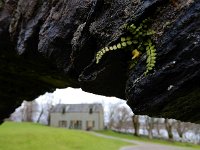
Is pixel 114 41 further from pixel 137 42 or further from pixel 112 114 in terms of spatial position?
pixel 112 114

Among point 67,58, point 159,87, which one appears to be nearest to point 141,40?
point 159,87

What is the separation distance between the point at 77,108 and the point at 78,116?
102 inches

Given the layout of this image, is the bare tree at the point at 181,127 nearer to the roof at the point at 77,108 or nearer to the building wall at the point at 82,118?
the building wall at the point at 82,118

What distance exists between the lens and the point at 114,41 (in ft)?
11.0

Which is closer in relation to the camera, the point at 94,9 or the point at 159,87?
the point at 159,87

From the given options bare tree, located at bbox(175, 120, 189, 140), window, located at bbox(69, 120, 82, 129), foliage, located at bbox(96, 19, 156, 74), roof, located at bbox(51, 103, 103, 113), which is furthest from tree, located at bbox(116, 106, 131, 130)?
foliage, located at bbox(96, 19, 156, 74)

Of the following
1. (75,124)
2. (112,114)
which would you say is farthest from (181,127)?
(75,124)

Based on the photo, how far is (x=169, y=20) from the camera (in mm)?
2979

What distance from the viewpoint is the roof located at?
68.6 metres

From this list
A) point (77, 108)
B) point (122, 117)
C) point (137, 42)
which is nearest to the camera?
point (137, 42)

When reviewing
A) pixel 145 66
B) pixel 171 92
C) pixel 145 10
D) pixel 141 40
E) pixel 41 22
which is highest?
pixel 41 22

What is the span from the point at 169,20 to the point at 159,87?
620mm

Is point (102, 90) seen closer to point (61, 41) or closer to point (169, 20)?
point (61, 41)

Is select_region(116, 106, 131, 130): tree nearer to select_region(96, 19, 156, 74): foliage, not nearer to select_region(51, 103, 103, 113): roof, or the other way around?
select_region(51, 103, 103, 113): roof
